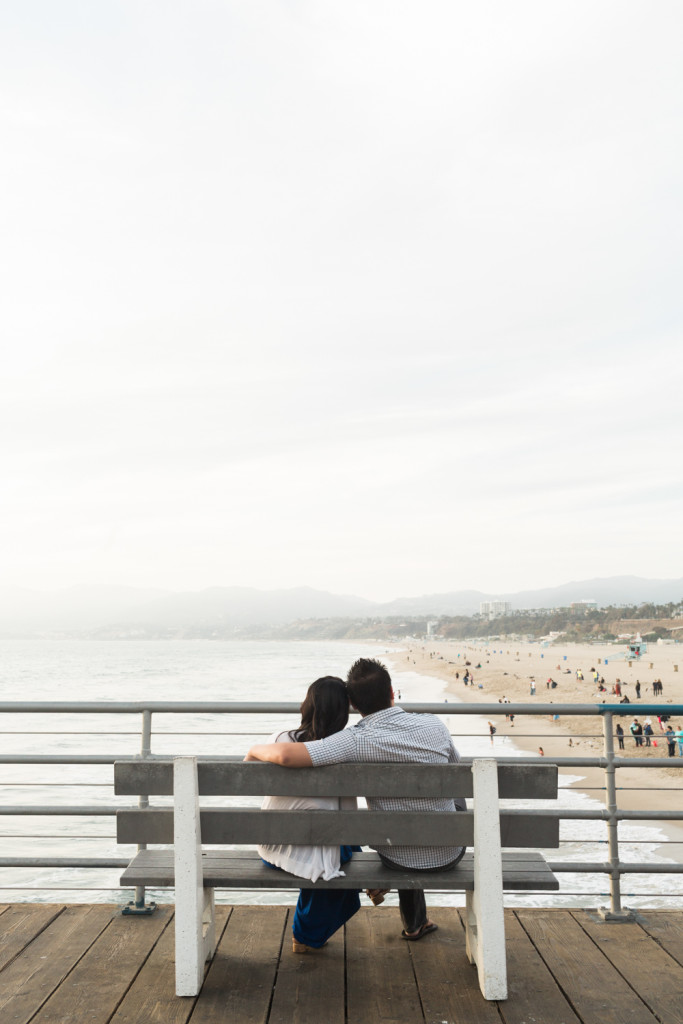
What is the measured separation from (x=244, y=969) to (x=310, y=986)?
13.1 inches

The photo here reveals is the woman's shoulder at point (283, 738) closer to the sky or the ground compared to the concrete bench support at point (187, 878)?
closer to the sky

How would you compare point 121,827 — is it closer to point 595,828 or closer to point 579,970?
point 579,970

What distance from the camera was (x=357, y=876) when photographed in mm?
3252

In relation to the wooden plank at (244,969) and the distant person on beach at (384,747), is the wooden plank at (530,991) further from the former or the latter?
the wooden plank at (244,969)

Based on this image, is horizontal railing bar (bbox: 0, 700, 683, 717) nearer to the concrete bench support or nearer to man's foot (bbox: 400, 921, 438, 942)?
the concrete bench support

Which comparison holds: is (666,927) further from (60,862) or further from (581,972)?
(60,862)

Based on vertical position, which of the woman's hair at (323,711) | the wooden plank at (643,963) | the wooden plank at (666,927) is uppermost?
the woman's hair at (323,711)

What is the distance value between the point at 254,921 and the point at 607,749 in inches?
78.5

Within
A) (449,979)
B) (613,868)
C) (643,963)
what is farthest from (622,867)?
(449,979)

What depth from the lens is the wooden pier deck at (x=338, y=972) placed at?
3.13 meters

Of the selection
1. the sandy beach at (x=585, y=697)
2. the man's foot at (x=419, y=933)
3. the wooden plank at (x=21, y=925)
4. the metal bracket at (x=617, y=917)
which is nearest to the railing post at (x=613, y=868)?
the metal bracket at (x=617, y=917)

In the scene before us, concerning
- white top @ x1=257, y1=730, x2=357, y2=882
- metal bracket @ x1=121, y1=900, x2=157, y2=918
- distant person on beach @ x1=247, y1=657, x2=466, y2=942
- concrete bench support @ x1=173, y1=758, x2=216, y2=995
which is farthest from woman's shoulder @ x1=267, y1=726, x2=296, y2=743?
metal bracket @ x1=121, y1=900, x2=157, y2=918

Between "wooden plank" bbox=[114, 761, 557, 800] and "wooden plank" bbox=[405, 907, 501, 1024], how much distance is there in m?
0.80

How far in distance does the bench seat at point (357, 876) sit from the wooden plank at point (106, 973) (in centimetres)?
43
